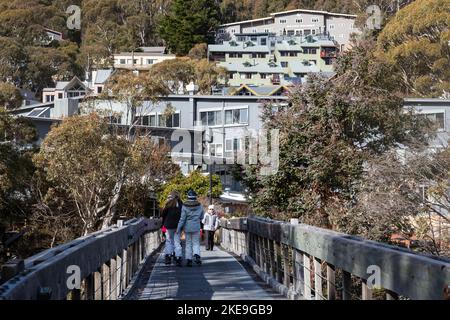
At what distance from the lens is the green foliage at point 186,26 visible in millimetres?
127500

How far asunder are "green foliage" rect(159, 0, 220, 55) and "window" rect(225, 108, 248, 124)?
183 feet

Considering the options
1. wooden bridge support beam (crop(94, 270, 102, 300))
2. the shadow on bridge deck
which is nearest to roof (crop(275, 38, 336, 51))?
the shadow on bridge deck

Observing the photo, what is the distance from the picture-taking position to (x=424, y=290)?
628 cm

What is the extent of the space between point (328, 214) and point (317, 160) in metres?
1.82

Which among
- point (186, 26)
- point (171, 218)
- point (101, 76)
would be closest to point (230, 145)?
point (101, 76)

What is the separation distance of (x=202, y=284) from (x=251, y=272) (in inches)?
132

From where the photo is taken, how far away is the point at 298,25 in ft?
500

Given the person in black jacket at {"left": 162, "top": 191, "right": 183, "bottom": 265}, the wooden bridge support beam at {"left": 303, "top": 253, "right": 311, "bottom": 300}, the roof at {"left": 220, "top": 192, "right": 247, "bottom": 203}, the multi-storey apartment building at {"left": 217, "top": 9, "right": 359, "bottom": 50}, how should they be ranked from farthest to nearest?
1. the multi-storey apartment building at {"left": 217, "top": 9, "right": 359, "bottom": 50}
2. the roof at {"left": 220, "top": 192, "right": 247, "bottom": 203}
3. the person in black jacket at {"left": 162, "top": 191, "right": 183, "bottom": 265}
4. the wooden bridge support beam at {"left": 303, "top": 253, "right": 311, "bottom": 300}

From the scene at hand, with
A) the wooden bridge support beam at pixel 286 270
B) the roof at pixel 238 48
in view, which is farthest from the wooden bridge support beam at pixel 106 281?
the roof at pixel 238 48

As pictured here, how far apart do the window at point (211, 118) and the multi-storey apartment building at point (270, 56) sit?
1863 inches

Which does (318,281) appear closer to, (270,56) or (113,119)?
(113,119)

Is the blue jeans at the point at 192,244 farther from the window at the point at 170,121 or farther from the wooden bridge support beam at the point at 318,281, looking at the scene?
the window at the point at 170,121

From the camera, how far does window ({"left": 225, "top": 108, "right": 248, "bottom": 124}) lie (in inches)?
2832

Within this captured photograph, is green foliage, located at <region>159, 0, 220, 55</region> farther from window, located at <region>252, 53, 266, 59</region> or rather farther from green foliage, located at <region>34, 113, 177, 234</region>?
green foliage, located at <region>34, 113, 177, 234</region>
